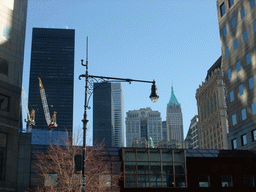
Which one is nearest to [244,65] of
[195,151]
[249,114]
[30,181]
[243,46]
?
[243,46]

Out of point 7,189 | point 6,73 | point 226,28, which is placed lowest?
point 7,189

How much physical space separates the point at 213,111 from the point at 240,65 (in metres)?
89.2

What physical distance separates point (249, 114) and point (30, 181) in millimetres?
39154

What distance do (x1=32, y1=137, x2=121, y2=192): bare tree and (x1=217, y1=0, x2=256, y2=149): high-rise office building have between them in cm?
2726

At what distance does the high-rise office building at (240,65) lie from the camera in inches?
2504

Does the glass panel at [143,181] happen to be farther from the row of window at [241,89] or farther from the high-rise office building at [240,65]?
the row of window at [241,89]

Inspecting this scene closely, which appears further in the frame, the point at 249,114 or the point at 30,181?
the point at 249,114

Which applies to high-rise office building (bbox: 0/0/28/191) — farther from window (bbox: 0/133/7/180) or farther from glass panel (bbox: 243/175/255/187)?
glass panel (bbox: 243/175/255/187)

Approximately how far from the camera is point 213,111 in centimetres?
15475

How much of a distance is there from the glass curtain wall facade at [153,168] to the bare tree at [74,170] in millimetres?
1866

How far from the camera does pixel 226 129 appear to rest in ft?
468

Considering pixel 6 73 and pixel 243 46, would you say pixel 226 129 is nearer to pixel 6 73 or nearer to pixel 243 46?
pixel 243 46

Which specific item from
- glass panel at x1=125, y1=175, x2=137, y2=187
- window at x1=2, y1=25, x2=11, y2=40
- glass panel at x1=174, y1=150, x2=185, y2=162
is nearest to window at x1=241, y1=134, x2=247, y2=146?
glass panel at x1=174, y1=150, x2=185, y2=162

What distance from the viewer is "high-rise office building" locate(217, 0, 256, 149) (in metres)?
63.6
